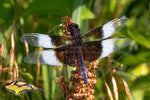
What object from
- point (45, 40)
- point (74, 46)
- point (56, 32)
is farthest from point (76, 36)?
point (56, 32)

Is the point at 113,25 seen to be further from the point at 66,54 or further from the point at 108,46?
the point at 66,54

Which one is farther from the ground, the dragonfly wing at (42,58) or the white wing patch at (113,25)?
the white wing patch at (113,25)

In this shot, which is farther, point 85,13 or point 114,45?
point 85,13

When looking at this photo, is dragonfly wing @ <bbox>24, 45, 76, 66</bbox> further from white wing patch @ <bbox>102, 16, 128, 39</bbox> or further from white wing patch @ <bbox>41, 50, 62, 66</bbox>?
white wing patch @ <bbox>102, 16, 128, 39</bbox>

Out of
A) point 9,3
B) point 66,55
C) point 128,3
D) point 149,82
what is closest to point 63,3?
point 9,3

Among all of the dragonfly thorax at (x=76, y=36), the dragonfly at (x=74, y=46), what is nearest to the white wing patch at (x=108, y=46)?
the dragonfly at (x=74, y=46)

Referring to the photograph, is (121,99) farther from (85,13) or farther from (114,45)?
(85,13)

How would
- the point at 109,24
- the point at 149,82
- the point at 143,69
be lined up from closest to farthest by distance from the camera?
the point at 109,24 → the point at 149,82 → the point at 143,69

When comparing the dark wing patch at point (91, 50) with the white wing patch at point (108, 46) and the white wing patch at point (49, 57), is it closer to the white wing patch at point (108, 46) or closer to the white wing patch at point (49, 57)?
the white wing patch at point (108, 46)

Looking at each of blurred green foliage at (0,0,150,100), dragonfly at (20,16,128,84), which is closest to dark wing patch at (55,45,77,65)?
dragonfly at (20,16,128,84)
